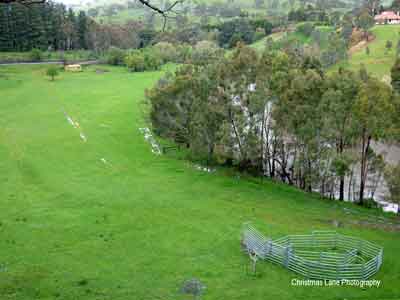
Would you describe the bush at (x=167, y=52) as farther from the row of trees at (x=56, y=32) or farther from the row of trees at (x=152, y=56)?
the row of trees at (x=56, y=32)

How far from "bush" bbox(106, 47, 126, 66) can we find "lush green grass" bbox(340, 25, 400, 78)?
54.5m

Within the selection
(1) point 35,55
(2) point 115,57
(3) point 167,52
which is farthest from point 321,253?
(3) point 167,52

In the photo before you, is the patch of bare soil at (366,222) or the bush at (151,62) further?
the bush at (151,62)

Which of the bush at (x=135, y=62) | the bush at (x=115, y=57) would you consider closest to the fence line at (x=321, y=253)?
the bush at (x=135, y=62)

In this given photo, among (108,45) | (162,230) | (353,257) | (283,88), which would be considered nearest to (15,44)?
(108,45)

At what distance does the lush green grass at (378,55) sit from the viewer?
90562 mm

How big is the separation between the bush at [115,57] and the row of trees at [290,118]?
7557 centimetres

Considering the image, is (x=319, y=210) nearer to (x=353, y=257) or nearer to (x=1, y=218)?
(x=353, y=257)

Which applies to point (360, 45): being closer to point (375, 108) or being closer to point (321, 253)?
point (375, 108)

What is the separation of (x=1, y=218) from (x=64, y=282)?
35.0 ft

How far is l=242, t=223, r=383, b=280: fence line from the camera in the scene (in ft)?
76.1

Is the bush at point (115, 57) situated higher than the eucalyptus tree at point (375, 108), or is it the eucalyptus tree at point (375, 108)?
the bush at point (115, 57)

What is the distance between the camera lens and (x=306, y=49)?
4031 inches

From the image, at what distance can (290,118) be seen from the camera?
39.9 meters
